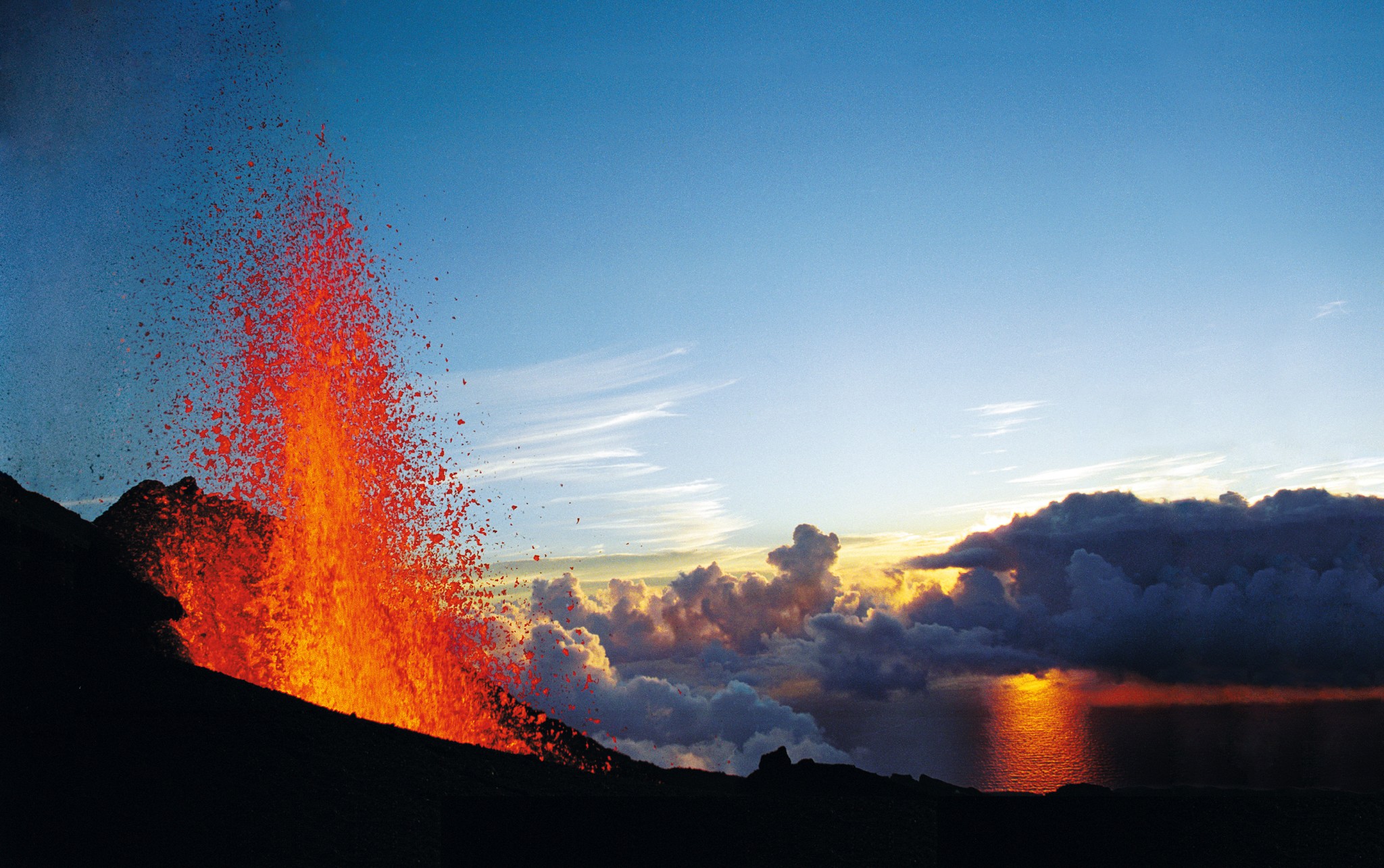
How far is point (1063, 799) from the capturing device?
1023 centimetres

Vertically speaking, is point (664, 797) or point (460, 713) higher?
point (664, 797)

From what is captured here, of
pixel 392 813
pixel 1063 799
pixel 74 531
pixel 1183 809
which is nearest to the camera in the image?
pixel 1063 799

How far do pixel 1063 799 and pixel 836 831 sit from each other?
9127 mm

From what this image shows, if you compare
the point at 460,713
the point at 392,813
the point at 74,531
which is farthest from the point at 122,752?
the point at 460,713

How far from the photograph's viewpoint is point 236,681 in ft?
94.9

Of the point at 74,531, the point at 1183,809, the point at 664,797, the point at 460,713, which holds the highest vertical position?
the point at 74,531

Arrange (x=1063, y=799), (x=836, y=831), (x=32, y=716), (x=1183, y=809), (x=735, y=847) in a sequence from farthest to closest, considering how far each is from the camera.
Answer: (x=32, y=716), (x=836, y=831), (x=1183, y=809), (x=735, y=847), (x=1063, y=799)

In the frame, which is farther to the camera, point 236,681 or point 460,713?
point 460,713

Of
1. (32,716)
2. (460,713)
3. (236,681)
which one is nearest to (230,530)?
(460,713)

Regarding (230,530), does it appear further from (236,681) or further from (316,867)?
(316,867)

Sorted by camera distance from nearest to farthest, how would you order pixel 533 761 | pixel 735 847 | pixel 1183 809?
pixel 735 847, pixel 1183 809, pixel 533 761

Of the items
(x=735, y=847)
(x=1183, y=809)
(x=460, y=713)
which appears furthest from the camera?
(x=460, y=713)

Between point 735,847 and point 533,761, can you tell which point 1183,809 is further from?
point 533,761

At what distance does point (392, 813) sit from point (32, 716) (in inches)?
403
